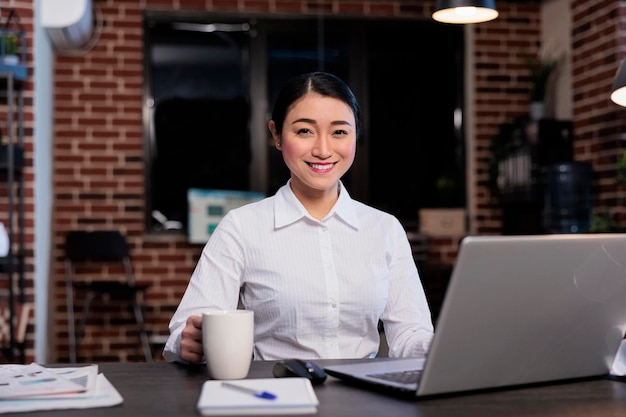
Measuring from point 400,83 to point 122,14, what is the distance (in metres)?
1.92

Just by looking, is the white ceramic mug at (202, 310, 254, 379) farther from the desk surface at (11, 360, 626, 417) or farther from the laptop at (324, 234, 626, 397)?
the laptop at (324, 234, 626, 397)

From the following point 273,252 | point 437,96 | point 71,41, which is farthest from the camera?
point 437,96

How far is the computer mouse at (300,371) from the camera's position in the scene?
4.09ft

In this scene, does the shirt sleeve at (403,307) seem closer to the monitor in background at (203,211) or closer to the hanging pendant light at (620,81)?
the hanging pendant light at (620,81)

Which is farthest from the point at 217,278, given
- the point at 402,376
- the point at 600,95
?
the point at 600,95

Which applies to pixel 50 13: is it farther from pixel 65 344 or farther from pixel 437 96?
pixel 437 96

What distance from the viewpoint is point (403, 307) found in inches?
72.2

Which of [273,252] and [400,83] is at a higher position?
[400,83]

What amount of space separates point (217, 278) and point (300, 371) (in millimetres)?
535

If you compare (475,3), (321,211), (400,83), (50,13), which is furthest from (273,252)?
(400,83)

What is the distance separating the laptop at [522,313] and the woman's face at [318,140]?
652 millimetres

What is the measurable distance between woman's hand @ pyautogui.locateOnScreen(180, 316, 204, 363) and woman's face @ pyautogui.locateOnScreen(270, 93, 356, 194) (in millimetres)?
526

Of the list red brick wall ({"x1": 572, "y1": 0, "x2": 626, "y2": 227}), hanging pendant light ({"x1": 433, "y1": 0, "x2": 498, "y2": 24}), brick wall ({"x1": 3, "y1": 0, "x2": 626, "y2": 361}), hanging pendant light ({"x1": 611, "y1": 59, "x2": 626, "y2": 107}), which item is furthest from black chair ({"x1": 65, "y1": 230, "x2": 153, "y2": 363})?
hanging pendant light ({"x1": 611, "y1": 59, "x2": 626, "y2": 107})

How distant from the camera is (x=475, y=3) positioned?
2.63 metres
